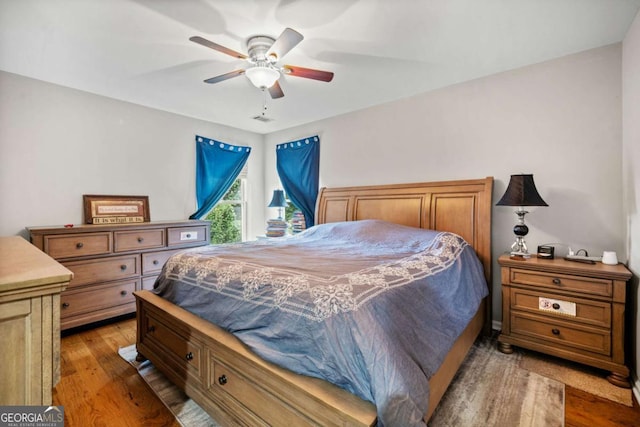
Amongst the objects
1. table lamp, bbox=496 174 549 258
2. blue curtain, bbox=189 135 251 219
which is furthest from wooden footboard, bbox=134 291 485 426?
blue curtain, bbox=189 135 251 219

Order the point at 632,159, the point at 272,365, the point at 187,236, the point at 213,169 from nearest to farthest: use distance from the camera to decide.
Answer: the point at 272,365
the point at 632,159
the point at 187,236
the point at 213,169

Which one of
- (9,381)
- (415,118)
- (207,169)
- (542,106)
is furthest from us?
(207,169)

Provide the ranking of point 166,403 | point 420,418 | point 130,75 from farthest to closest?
point 130,75 < point 166,403 < point 420,418

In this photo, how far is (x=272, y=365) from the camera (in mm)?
1337

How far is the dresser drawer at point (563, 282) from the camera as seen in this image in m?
2.02

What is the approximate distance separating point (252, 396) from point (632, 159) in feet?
9.63

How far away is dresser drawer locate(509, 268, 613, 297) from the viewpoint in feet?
6.61

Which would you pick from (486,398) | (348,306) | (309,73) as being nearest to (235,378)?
(348,306)

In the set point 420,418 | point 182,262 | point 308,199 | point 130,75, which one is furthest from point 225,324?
point 308,199

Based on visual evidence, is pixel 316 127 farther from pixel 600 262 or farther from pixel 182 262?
pixel 600 262

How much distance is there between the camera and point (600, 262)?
220 cm

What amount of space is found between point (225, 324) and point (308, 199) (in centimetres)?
291

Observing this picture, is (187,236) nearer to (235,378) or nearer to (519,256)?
(235,378)

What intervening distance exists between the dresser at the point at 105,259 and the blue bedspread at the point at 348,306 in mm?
1196
